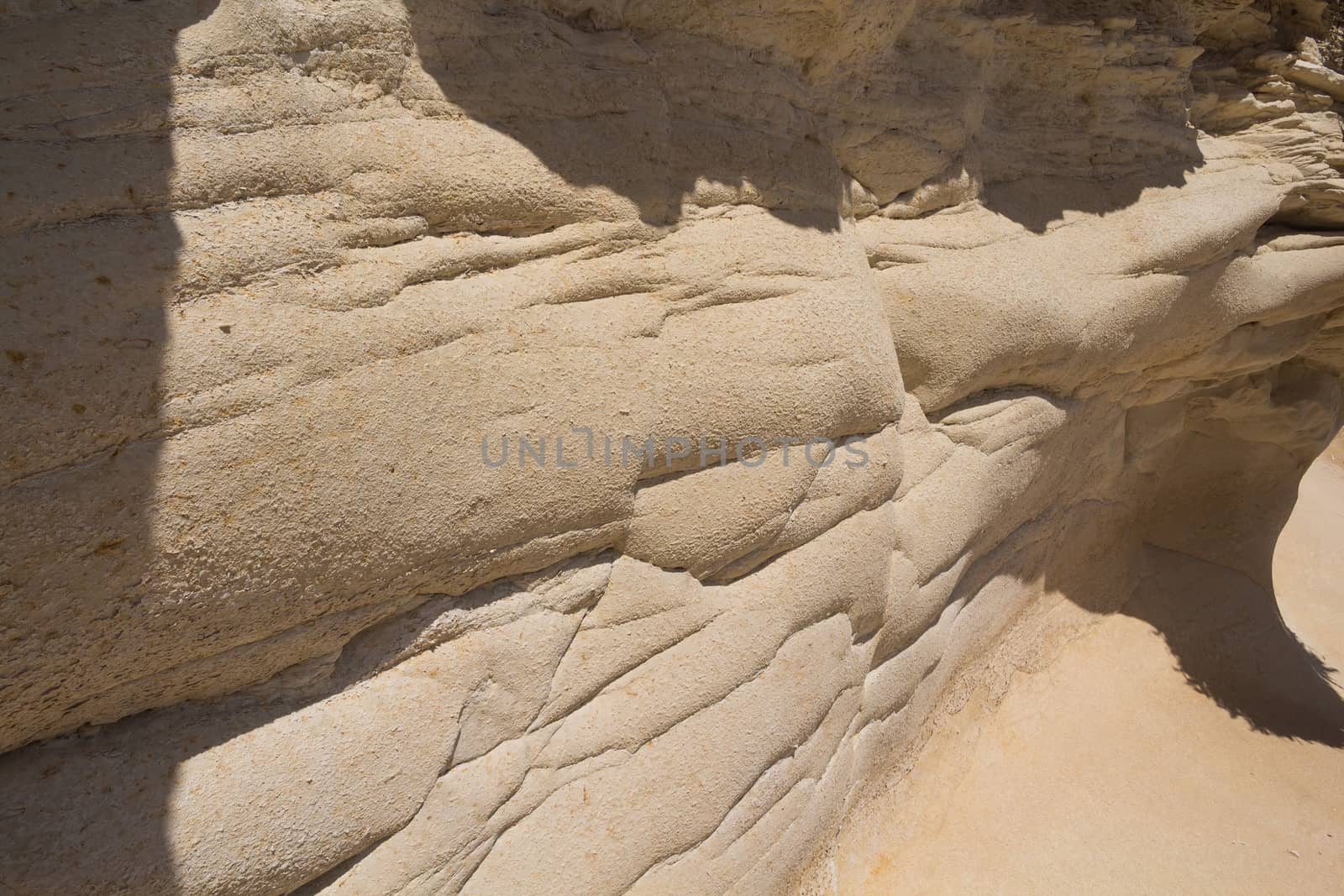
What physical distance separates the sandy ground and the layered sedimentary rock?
551mm

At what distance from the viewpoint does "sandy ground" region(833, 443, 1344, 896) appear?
3412 mm

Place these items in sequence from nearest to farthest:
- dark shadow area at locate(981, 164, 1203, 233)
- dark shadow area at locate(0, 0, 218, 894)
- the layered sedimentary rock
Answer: dark shadow area at locate(0, 0, 218, 894) → the layered sedimentary rock → dark shadow area at locate(981, 164, 1203, 233)

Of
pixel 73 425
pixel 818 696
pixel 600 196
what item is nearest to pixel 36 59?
pixel 73 425

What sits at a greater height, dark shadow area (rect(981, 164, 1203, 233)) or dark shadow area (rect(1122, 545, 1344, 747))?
dark shadow area (rect(981, 164, 1203, 233))

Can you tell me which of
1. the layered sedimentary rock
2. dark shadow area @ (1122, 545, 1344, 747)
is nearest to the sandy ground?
dark shadow area @ (1122, 545, 1344, 747)

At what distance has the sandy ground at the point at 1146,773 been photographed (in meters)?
3.41

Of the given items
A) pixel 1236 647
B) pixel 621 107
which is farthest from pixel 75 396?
pixel 1236 647

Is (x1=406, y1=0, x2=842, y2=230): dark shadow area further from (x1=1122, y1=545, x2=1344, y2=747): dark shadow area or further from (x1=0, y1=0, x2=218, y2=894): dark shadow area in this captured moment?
(x1=1122, y1=545, x2=1344, y2=747): dark shadow area

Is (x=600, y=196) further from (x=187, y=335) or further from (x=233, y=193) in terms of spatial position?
(x=187, y=335)

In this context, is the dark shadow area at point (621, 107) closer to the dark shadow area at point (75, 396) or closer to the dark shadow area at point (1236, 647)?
the dark shadow area at point (75, 396)

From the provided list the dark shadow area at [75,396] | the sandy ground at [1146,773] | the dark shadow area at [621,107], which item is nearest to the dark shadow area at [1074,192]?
the dark shadow area at [621,107]

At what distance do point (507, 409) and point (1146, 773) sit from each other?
397 cm

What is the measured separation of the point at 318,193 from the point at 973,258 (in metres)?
2.42

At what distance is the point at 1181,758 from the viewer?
4160 millimetres
